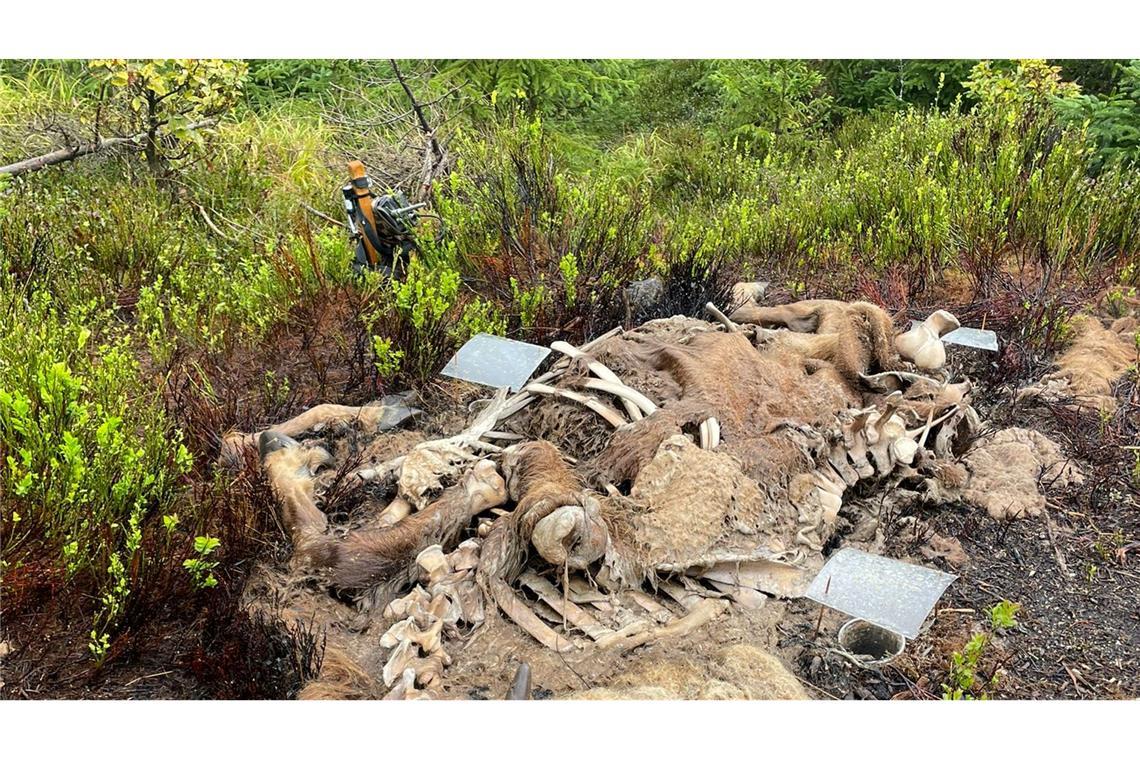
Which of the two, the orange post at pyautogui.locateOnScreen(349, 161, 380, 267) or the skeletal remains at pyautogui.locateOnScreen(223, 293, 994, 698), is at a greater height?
the orange post at pyautogui.locateOnScreen(349, 161, 380, 267)

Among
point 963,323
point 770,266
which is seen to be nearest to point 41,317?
point 770,266

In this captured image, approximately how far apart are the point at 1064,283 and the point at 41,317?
4599mm

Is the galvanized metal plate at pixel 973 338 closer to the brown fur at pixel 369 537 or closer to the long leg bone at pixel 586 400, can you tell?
the long leg bone at pixel 586 400

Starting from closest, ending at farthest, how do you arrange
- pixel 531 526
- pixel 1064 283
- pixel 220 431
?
pixel 531 526 < pixel 220 431 < pixel 1064 283

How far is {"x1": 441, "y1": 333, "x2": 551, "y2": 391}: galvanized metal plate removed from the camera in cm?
295

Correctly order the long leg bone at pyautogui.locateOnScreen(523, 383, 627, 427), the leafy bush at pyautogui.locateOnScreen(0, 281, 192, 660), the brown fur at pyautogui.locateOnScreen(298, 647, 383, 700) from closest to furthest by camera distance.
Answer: the brown fur at pyautogui.locateOnScreen(298, 647, 383, 700), the leafy bush at pyautogui.locateOnScreen(0, 281, 192, 660), the long leg bone at pyautogui.locateOnScreen(523, 383, 627, 427)

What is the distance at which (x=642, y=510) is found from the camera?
2.55m

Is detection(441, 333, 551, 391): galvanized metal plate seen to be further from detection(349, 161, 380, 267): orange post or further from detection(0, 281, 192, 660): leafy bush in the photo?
detection(349, 161, 380, 267): orange post

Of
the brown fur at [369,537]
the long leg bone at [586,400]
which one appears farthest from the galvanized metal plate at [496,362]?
the brown fur at [369,537]

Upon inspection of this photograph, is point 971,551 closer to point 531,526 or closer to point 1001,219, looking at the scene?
point 531,526

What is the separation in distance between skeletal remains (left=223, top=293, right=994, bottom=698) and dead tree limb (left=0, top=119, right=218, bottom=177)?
3.08m

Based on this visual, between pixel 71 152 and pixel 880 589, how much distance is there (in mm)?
5177

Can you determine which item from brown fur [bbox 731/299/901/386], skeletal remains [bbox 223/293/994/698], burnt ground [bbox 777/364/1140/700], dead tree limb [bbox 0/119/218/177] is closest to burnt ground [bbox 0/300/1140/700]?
burnt ground [bbox 777/364/1140/700]
